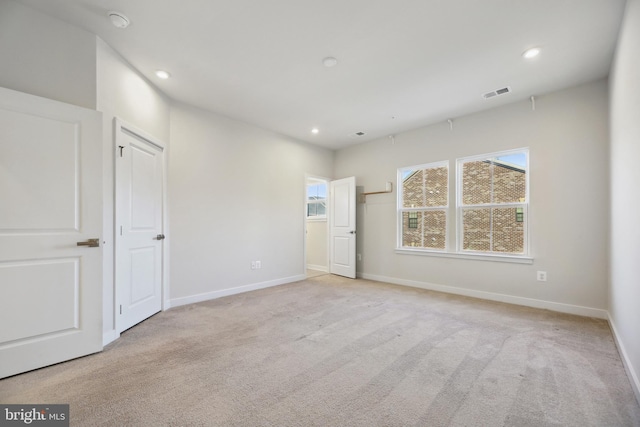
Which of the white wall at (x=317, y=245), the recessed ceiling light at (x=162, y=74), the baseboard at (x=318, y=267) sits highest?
the recessed ceiling light at (x=162, y=74)

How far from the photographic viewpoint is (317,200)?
266 inches

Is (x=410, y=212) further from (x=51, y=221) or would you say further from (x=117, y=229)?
(x=51, y=221)

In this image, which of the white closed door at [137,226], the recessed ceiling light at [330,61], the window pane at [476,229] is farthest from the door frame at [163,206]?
the window pane at [476,229]

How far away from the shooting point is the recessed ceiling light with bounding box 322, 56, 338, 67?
107 inches

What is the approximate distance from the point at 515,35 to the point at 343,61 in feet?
5.09

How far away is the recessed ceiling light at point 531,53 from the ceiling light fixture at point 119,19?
143 inches

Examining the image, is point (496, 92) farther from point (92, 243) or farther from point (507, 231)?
point (92, 243)

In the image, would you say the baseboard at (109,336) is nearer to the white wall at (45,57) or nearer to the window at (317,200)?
the white wall at (45,57)

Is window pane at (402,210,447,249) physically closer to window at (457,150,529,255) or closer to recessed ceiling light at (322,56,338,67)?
window at (457,150,529,255)

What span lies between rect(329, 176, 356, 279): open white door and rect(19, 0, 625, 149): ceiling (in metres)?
2.02

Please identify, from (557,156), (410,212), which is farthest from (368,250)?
(557,156)

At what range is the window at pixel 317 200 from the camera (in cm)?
664

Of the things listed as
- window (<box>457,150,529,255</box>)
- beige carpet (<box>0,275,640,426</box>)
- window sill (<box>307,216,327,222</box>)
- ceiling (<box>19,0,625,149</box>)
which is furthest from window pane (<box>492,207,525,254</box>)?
window sill (<box>307,216,327,222</box>)

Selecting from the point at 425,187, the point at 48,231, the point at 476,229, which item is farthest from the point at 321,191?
the point at 48,231
